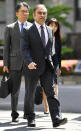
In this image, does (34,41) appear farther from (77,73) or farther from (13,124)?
(77,73)

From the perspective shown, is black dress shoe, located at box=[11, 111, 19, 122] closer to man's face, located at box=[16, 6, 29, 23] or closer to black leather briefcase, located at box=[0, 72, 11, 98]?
black leather briefcase, located at box=[0, 72, 11, 98]

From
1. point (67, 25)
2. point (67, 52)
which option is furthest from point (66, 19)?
point (67, 52)

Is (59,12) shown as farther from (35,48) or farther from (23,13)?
(35,48)

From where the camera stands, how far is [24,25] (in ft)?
27.8

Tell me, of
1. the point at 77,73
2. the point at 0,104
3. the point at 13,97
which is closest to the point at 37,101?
the point at 13,97

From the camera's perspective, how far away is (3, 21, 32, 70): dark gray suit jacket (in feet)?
27.4

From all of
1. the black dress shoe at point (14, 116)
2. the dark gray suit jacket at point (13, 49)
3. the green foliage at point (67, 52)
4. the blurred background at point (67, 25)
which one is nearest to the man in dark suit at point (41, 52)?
the dark gray suit jacket at point (13, 49)

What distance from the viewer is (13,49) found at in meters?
8.40

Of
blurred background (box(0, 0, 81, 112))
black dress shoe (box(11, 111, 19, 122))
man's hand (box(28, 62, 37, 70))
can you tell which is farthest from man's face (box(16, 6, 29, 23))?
blurred background (box(0, 0, 81, 112))

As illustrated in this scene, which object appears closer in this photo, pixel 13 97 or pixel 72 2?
pixel 13 97

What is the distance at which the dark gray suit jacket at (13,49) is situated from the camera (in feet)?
27.4

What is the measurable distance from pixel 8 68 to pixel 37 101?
79 centimetres

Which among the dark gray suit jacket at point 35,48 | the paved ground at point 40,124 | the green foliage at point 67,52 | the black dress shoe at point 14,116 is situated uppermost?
the dark gray suit jacket at point 35,48

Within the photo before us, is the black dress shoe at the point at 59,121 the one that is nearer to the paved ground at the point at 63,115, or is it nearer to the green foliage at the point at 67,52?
the paved ground at the point at 63,115
